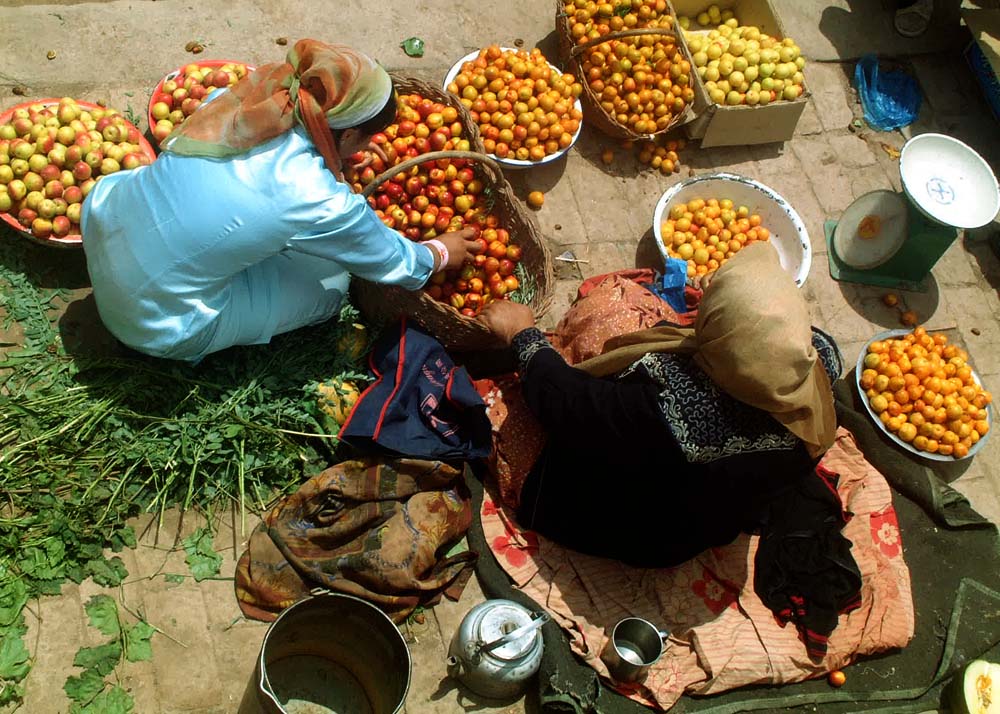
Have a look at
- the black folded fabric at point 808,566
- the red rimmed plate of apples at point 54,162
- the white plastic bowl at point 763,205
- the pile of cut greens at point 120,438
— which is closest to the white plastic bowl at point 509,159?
the white plastic bowl at point 763,205

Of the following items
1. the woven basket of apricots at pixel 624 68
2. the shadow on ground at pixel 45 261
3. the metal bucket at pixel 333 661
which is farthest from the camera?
the woven basket of apricots at pixel 624 68

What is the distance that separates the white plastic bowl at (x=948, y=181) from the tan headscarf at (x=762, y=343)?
6.92ft

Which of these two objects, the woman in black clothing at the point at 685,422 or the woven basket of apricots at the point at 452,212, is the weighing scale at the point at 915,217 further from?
the woven basket of apricots at the point at 452,212

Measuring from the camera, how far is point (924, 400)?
450 centimetres

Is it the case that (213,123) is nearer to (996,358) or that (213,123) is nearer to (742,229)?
(742,229)

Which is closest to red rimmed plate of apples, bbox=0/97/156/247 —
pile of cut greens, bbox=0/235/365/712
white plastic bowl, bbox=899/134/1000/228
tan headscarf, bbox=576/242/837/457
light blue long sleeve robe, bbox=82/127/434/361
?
pile of cut greens, bbox=0/235/365/712

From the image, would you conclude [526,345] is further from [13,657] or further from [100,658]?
[13,657]

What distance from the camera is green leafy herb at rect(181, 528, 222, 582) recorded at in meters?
3.58

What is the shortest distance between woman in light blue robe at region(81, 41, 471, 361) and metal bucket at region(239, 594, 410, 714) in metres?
1.21

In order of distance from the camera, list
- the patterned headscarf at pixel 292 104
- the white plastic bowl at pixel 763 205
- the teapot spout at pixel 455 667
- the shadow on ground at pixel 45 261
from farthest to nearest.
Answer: the white plastic bowl at pixel 763 205, the shadow on ground at pixel 45 261, the teapot spout at pixel 455 667, the patterned headscarf at pixel 292 104

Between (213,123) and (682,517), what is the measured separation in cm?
234

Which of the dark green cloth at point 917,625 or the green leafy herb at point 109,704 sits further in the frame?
the dark green cloth at point 917,625

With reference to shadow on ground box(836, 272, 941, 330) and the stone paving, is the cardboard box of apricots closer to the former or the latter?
the stone paving

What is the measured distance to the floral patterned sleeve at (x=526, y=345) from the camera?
3658 millimetres
